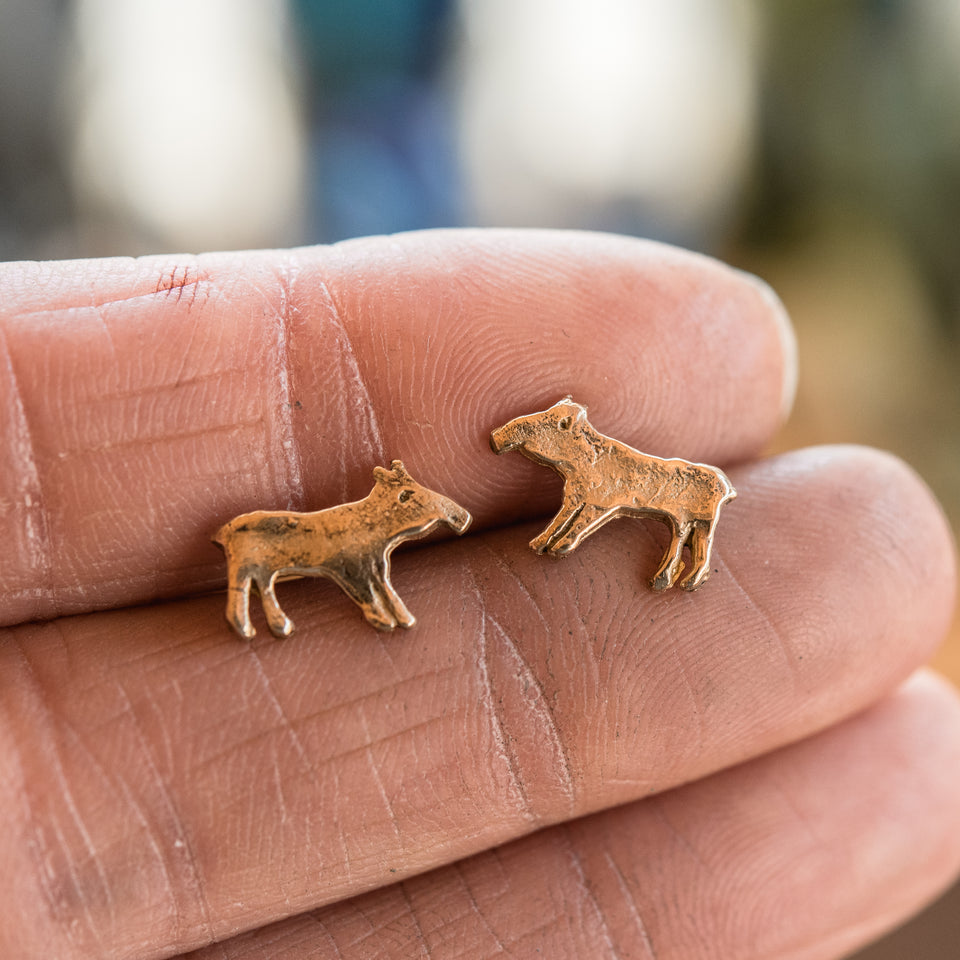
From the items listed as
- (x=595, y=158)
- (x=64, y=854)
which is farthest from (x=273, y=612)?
(x=595, y=158)

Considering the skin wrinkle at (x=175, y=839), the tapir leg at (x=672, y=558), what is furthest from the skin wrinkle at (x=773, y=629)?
the skin wrinkle at (x=175, y=839)

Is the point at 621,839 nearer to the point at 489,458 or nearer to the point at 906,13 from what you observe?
the point at 489,458

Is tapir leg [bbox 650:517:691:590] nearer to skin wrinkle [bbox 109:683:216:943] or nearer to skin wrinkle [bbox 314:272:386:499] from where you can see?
skin wrinkle [bbox 314:272:386:499]

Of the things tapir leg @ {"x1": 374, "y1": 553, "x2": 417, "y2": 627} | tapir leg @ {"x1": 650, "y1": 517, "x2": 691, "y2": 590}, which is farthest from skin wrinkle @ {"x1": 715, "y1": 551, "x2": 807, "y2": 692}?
tapir leg @ {"x1": 374, "y1": 553, "x2": 417, "y2": 627}

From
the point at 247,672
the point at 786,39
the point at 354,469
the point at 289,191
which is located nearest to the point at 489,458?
the point at 354,469

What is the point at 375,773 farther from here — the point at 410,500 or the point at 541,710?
the point at 410,500

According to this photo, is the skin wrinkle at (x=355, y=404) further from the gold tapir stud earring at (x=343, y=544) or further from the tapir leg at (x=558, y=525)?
the tapir leg at (x=558, y=525)

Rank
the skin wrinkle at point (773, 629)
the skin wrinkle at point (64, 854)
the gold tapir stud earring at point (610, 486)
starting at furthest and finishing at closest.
→ the skin wrinkle at point (773, 629)
the gold tapir stud earring at point (610, 486)
the skin wrinkle at point (64, 854)
